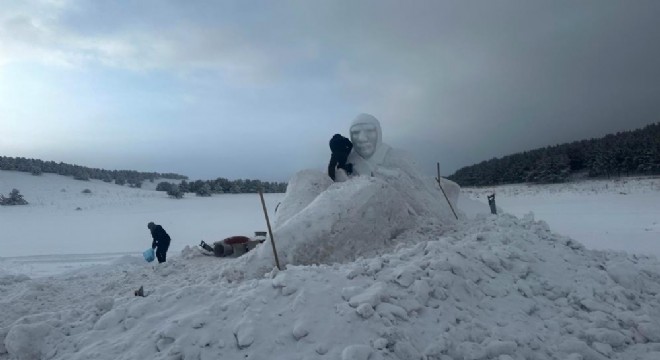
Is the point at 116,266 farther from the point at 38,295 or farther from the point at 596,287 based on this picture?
the point at 596,287

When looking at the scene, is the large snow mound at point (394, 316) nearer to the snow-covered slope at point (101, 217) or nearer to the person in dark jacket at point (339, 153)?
the person in dark jacket at point (339, 153)

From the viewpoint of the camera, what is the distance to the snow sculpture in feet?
21.5

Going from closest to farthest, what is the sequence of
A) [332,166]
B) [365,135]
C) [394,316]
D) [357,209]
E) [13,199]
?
[394,316] < [357,209] < [365,135] < [332,166] < [13,199]

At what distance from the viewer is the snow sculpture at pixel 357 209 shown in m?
6.56

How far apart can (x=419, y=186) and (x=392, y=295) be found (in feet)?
16.3

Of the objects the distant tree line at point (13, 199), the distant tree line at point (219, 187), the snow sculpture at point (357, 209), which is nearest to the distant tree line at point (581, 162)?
the distant tree line at point (219, 187)

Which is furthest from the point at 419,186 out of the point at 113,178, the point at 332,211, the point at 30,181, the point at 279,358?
the point at 113,178

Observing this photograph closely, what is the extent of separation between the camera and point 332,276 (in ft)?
14.5

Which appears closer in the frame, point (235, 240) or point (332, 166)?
point (332, 166)

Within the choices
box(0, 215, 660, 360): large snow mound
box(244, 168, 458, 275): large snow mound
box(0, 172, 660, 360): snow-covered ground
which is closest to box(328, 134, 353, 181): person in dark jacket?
box(244, 168, 458, 275): large snow mound

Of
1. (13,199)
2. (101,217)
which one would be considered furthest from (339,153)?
(13,199)

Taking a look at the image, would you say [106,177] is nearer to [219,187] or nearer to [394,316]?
[219,187]

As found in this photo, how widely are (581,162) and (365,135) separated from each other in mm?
42720

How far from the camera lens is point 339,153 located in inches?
341
